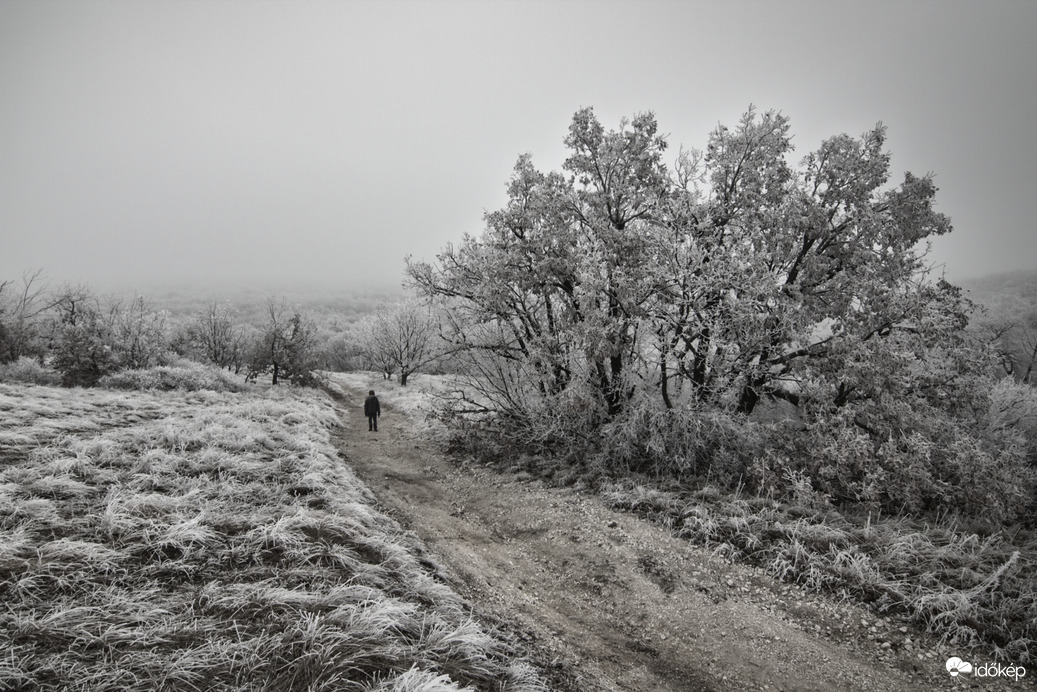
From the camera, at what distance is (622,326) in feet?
32.4

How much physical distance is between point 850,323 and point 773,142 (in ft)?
16.0

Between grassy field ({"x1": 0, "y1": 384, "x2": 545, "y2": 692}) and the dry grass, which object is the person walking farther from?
the dry grass

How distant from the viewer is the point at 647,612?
218 inches

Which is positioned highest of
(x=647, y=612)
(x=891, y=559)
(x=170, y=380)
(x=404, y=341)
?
(x=404, y=341)

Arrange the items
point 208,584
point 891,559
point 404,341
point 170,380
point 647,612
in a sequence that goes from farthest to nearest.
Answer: point 404,341 → point 170,380 → point 891,559 → point 647,612 → point 208,584

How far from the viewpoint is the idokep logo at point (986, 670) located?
4379 millimetres

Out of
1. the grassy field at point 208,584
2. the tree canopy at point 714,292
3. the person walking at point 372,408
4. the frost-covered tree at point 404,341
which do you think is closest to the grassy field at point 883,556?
the tree canopy at point 714,292

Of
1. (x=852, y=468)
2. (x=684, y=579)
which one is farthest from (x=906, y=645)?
(x=852, y=468)

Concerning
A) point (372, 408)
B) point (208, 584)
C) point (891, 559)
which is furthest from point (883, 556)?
point (372, 408)

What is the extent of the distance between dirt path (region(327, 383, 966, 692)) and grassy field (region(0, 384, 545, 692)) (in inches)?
32.6

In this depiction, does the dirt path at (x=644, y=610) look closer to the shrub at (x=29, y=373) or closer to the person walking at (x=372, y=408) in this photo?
the person walking at (x=372, y=408)

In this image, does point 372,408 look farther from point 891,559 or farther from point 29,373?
point 29,373

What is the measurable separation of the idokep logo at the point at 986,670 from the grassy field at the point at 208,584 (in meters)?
4.41

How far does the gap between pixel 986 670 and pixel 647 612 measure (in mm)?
3323
